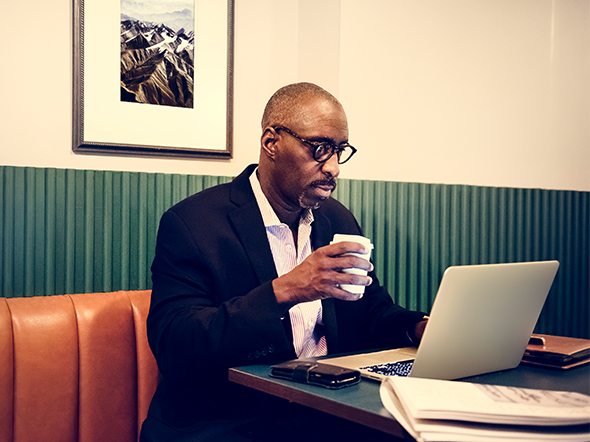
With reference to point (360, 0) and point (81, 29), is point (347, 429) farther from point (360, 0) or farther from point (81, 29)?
point (360, 0)

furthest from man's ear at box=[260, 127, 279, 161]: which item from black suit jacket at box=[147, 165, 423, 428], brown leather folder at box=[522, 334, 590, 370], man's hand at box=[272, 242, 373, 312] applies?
brown leather folder at box=[522, 334, 590, 370]

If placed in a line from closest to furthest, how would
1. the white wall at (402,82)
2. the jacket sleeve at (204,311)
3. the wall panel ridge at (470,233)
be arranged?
the jacket sleeve at (204,311)
the white wall at (402,82)
the wall panel ridge at (470,233)

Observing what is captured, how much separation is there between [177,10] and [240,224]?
124cm

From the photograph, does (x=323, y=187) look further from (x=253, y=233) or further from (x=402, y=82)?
(x=402, y=82)

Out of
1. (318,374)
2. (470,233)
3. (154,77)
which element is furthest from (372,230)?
(318,374)

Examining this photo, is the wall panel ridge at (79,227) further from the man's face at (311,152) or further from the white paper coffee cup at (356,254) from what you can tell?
the white paper coffee cup at (356,254)

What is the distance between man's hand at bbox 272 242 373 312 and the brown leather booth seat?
2.71ft

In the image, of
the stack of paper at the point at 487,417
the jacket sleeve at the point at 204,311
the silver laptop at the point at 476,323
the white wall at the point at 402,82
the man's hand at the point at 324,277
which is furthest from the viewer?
the white wall at the point at 402,82

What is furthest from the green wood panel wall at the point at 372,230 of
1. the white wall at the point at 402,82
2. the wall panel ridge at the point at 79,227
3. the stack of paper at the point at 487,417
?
the stack of paper at the point at 487,417

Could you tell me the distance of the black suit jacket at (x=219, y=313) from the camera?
4.18 ft

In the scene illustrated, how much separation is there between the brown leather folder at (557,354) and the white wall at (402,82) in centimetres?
131

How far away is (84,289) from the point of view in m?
2.06

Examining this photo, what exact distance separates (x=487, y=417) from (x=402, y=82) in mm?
2115

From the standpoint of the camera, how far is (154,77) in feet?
7.44
